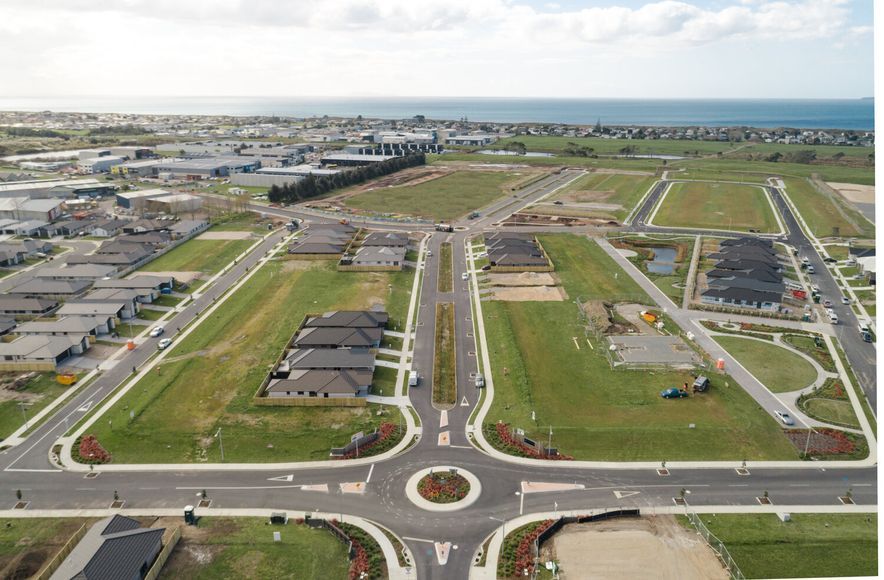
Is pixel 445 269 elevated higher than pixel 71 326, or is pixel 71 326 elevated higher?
pixel 445 269

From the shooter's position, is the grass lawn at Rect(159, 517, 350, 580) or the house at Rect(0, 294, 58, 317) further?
the house at Rect(0, 294, 58, 317)

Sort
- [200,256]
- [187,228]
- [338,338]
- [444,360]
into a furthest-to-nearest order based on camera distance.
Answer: [187,228]
[200,256]
[338,338]
[444,360]

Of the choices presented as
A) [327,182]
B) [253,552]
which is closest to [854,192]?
[327,182]

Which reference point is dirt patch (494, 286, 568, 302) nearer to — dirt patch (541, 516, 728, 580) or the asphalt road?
the asphalt road

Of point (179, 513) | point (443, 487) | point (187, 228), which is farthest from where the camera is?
point (187, 228)

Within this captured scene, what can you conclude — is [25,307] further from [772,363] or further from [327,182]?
[327,182]

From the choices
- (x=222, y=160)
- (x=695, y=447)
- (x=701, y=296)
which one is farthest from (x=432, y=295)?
(x=222, y=160)

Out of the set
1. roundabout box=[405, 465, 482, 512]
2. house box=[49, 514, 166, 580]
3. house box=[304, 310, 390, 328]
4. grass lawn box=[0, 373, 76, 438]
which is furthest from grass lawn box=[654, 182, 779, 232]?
house box=[49, 514, 166, 580]
